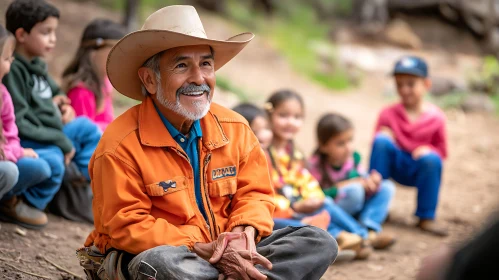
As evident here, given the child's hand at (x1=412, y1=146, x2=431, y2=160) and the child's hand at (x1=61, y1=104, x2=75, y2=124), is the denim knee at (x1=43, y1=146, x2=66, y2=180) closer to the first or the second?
the child's hand at (x1=61, y1=104, x2=75, y2=124)

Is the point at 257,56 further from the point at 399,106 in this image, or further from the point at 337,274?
the point at 337,274

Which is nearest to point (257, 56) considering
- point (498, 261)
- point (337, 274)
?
point (337, 274)

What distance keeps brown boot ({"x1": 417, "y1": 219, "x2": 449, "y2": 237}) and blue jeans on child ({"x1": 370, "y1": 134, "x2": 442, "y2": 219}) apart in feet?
0.19

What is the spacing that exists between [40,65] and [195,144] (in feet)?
5.15

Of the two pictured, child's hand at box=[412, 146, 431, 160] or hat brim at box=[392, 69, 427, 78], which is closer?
child's hand at box=[412, 146, 431, 160]

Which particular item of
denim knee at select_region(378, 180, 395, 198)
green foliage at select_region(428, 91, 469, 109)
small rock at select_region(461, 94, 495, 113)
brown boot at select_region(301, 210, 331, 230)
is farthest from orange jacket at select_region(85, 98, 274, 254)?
small rock at select_region(461, 94, 495, 113)

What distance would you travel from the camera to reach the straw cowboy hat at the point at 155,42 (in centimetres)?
321

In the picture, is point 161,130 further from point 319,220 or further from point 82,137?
point 319,220

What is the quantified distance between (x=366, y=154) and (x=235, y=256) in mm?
5785

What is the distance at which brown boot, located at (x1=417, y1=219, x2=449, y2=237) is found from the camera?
5.96 m

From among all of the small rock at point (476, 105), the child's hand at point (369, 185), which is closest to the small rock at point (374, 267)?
the child's hand at point (369, 185)

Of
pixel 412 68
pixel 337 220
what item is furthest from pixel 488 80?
pixel 337 220

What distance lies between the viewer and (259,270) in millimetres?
3172

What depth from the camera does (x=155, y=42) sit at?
3262mm
